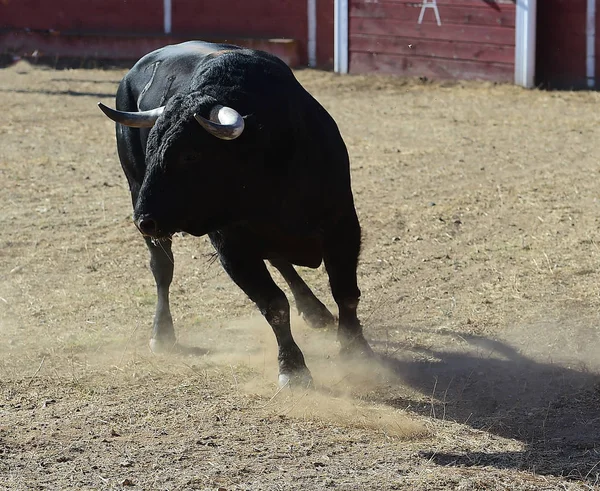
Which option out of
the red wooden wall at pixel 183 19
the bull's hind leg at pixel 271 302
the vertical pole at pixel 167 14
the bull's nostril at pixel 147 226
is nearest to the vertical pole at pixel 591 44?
the red wooden wall at pixel 183 19

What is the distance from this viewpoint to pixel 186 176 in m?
4.16

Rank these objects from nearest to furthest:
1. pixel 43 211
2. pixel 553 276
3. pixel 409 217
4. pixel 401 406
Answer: pixel 401 406 → pixel 553 276 → pixel 409 217 → pixel 43 211

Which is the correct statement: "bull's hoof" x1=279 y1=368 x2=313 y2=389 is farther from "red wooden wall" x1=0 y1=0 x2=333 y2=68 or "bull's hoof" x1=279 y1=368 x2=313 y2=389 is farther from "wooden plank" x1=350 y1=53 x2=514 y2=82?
"red wooden wall" x1=0 y1=0 x2=333 y2=68

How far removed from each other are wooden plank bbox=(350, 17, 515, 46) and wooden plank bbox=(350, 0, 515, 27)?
0.06 meters

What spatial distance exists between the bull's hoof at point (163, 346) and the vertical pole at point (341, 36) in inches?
352

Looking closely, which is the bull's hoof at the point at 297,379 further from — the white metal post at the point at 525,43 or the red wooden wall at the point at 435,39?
the red wooden wall at the point at 435,39

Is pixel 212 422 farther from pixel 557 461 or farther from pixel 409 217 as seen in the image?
pixel 409 217

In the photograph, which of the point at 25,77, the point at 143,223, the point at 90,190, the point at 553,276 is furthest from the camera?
the point at 25,77

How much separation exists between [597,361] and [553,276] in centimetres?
118

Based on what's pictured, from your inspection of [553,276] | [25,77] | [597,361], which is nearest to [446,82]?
[25,77]

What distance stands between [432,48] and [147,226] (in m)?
9.33

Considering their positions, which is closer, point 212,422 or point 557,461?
point 557,461

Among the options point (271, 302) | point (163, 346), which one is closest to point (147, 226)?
point (271, 302)

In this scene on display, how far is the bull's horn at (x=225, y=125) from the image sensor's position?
13.0ft
